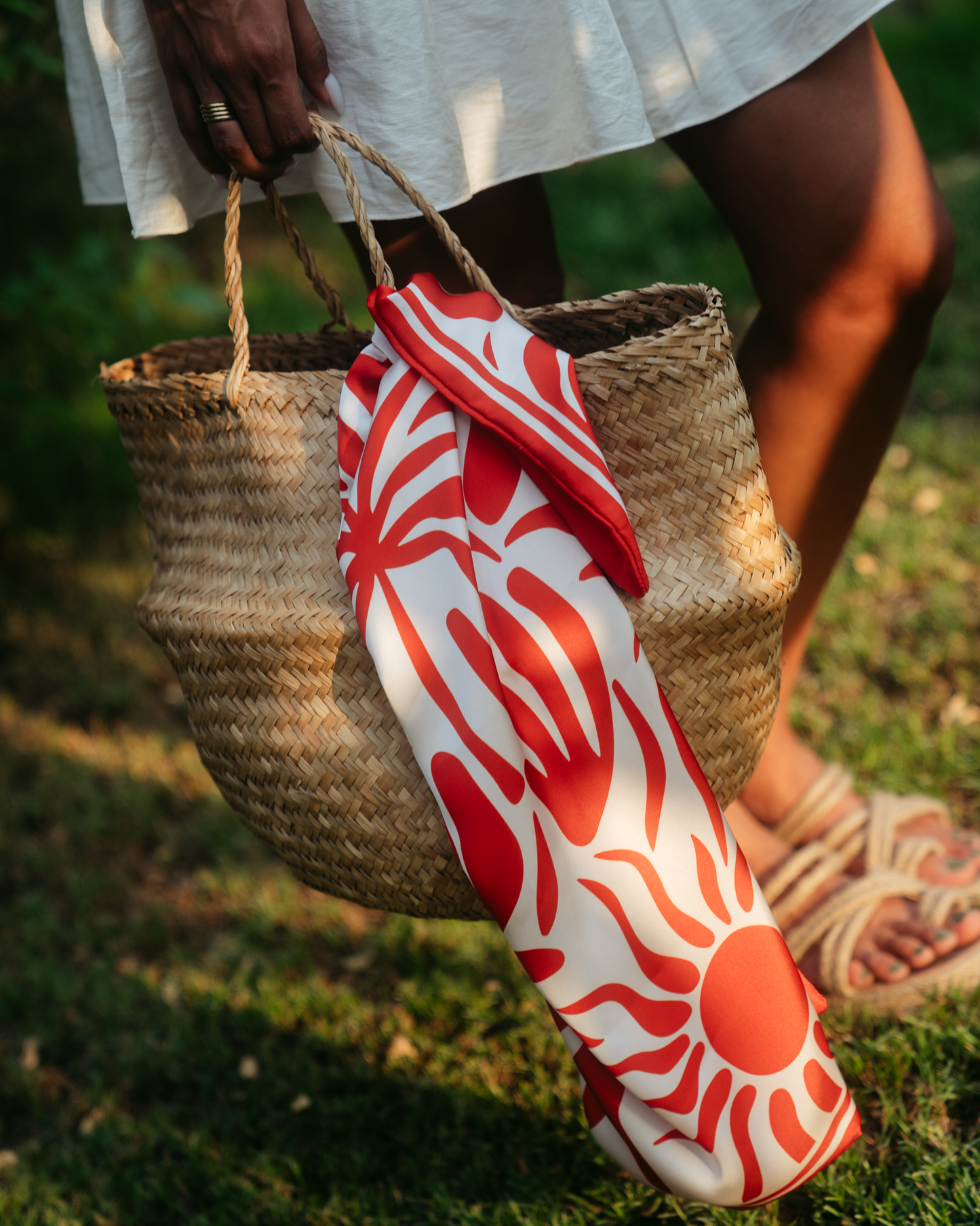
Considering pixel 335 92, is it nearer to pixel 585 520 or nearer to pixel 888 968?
pixel 585 520

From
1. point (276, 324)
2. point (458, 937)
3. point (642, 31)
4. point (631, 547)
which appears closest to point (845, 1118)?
point (631, 547)

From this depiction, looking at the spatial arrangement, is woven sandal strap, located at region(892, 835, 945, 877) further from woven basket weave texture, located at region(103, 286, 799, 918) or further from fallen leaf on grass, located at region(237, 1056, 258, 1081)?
fallen leaf on grass, located at region(237, 1056, 258, 1081)

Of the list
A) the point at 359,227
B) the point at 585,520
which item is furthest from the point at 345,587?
the point at 359,227

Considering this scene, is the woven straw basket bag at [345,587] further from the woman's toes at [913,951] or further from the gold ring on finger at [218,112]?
the woman's toes at [913,951]

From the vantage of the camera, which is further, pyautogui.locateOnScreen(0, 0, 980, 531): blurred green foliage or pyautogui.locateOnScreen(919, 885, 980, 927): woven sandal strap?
pyautogui.locateOnScreen(0, 0, 980, 531): blurred green foliage

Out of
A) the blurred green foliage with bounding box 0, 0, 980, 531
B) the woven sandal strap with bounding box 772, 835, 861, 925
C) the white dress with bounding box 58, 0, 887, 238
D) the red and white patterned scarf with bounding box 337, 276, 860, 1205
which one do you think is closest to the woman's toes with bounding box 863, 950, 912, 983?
the woven sandal strap with bounding box 772, 835, 861, 925

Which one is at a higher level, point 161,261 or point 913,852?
point 161,261

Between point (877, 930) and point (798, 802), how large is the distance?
8.0 inches

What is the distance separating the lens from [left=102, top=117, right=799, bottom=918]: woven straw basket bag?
95cm

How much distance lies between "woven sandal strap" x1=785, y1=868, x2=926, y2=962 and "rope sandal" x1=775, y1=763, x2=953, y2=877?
3 cm

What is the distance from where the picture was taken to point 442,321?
0.97m

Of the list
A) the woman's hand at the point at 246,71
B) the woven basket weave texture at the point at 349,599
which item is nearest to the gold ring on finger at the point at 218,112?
the woman's hand at the point at 246,71

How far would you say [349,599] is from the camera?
97 cm

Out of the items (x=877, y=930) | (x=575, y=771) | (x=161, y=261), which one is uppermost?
(x=575, y=771)
